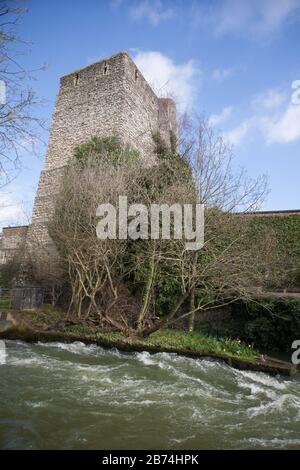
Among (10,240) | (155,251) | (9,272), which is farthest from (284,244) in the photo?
(10,240)

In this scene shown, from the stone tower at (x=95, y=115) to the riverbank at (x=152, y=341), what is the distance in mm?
6271

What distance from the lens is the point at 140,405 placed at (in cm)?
414

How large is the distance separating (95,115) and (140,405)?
581 inches

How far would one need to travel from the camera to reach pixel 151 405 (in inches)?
164

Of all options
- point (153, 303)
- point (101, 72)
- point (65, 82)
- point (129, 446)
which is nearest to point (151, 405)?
point (129, 446)

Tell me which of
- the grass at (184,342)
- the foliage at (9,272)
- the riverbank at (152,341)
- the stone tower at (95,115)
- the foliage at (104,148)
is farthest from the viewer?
the foliage at (9,272)

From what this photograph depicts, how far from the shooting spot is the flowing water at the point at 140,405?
10.6 ft

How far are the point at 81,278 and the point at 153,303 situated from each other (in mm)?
2296

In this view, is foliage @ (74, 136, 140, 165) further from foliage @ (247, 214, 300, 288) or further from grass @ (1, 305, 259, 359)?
grass @ (1, 305, 259, 359)

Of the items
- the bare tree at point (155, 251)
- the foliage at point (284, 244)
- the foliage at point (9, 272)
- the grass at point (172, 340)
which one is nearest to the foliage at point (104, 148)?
the bare tree at point (155, 251)

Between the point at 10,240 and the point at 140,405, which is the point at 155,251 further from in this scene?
the point at 10,240

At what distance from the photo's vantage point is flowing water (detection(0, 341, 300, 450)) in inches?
127

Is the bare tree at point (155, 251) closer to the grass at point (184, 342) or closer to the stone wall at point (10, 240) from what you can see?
the grass at point (184, 342)

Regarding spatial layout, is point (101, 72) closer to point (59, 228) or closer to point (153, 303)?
point (59, 228)
